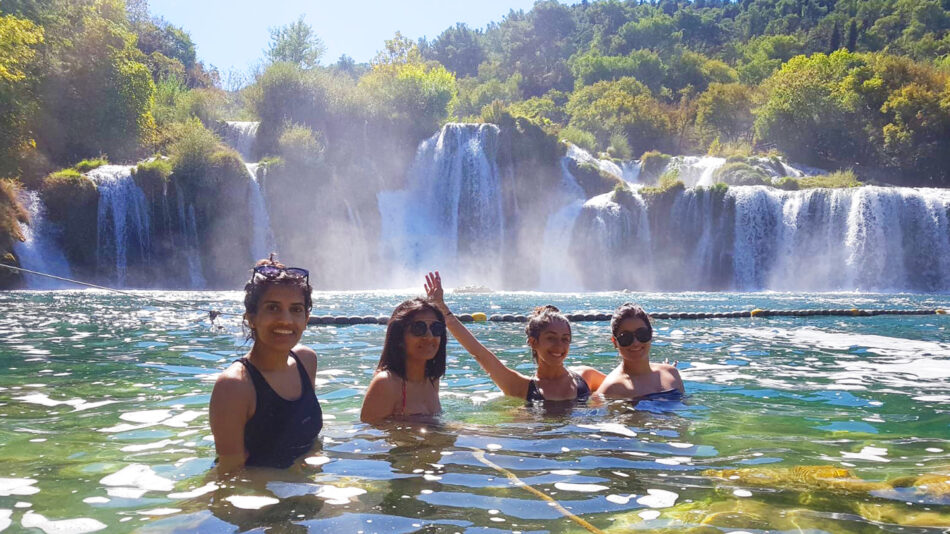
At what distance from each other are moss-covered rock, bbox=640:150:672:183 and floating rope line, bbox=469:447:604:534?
4083cm

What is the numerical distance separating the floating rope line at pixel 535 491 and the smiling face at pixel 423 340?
651 mm

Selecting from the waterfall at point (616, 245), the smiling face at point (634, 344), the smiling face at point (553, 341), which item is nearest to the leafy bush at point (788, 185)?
the waterfall at point (616, 245)

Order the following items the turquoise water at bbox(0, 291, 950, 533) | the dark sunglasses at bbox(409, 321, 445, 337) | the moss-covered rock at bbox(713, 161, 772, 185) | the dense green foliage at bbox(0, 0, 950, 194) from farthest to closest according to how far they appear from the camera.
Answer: the moss-covered rock at bbox(713, 161, 772, 185), the dense green foliage at bbox(0, 0, 950, 194), the dark sunglasses at bbox(409, 321, 445, 337), the turquoise water at bbox(0, 291, 950, 533)

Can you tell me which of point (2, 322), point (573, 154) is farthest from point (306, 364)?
point (573, 154)

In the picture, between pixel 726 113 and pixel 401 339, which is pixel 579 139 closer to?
pixel 726 113

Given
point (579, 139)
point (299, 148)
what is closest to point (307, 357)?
point (299, 148)

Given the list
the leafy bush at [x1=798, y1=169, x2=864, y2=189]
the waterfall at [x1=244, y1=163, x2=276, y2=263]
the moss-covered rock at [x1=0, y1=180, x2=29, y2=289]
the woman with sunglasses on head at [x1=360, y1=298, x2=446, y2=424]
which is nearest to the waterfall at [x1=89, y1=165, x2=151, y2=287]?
the moss-covered rock at [x1=0, y1=180, x2=29, y2=289]

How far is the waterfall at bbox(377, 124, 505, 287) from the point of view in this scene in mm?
35438

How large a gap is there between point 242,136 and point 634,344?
35919mm

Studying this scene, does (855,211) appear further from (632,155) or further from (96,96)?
(96,96)

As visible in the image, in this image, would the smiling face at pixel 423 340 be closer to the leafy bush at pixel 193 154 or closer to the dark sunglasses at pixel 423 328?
the dark sunglasses at pixel 423 328

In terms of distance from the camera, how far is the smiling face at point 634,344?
19.3 ft

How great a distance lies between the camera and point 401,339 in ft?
16.0

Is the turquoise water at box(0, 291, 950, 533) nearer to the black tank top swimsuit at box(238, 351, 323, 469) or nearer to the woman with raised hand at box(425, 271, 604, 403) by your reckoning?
the black tank top swimsuit at box(238, 351, 323, 469)
